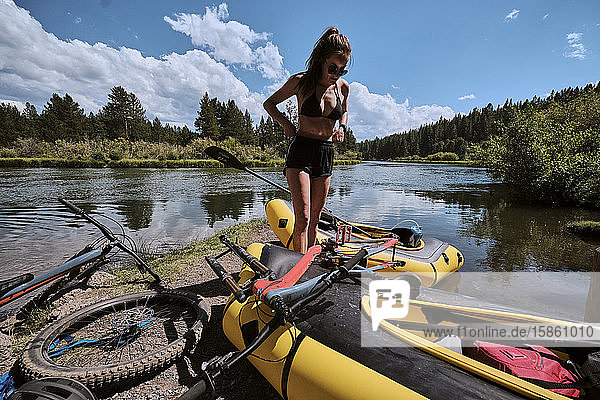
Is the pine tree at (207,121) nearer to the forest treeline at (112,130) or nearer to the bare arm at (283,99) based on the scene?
the forest treeline at (112,130)

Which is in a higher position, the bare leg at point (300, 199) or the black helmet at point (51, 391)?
the bare leg at point (300, 199)

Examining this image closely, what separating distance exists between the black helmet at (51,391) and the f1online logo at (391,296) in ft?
6.70

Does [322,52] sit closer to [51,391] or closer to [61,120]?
[51,391]

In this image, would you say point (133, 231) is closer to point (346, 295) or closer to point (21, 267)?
point (21, 267)

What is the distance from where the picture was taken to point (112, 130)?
Result: 197ft

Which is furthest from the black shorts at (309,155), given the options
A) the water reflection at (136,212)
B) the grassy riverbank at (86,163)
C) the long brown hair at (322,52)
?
the grassy riverbank at (86,163)

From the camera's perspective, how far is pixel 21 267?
17.1 feet

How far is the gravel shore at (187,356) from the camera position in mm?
2125

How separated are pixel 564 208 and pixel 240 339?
15667 mm

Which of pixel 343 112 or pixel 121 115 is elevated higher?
pixel 121 115

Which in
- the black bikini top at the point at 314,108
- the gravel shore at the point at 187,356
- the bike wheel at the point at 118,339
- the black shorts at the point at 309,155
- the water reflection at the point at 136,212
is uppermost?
the black bikini top at the point at 314,108

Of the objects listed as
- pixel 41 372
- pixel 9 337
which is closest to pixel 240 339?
pixel 41 372

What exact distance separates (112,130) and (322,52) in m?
74.0

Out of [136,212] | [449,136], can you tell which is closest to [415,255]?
[136,212]
